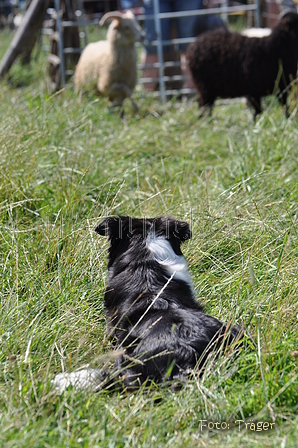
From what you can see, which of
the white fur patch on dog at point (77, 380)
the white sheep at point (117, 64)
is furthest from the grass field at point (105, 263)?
the white sheep at point (117, 64)

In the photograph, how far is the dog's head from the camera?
107 inches

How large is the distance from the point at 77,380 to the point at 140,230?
81 centimetres

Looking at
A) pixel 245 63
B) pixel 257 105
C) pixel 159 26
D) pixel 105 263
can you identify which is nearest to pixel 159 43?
pixel 159 26

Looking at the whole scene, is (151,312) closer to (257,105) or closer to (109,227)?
(109,227)

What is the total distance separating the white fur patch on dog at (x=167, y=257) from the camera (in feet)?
8.66

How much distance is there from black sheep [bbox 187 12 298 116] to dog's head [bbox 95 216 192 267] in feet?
11.4

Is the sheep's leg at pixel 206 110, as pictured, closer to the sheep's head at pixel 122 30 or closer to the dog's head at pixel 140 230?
the sheep's head at pixel 122 30

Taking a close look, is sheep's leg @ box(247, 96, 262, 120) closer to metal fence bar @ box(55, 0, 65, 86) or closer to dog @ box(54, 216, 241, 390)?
metal fence bar @ box(55, 0, 65, 86)

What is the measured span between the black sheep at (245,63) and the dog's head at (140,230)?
3.47 metres

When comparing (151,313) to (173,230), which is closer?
(151,313)

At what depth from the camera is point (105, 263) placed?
10.3 ft

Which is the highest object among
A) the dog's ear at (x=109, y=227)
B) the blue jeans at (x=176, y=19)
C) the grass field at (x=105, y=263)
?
the blue jeans at (x=176, y=19)

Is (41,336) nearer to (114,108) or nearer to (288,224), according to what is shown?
(288,224)

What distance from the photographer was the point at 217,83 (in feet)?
20.6
